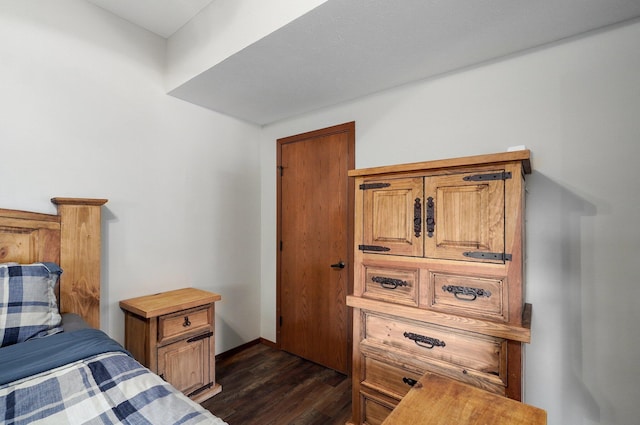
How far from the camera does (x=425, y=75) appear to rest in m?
2.18

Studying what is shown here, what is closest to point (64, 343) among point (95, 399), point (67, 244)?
point (95, 399)

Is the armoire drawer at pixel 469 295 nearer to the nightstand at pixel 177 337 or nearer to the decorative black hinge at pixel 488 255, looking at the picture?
the decorative black hinge at pixel 488 255

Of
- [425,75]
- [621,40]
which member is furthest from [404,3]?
[621,40]

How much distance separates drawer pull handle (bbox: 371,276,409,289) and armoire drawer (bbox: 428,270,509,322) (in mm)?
159

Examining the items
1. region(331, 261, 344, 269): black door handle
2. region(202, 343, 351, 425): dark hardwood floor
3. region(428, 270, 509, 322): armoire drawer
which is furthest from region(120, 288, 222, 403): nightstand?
region(428, 270, 509, 322): armoire drawer

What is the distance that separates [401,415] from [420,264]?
0.84m

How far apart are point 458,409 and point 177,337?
1.93m

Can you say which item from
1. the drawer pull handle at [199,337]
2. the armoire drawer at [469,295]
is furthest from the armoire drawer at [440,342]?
the drawer pull handle at [199,337]

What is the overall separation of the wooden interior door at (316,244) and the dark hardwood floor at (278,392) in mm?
181

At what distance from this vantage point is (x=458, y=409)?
94cm

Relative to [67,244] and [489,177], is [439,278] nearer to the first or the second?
[489,177]

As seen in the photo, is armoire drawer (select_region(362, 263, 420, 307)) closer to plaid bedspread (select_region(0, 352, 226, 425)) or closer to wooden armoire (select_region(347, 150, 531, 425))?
wooden armoire (select_region(347, 150, 531, 425))

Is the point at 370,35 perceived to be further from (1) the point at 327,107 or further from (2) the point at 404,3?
(1) the point at 327,107

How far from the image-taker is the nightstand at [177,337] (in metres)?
2.05
